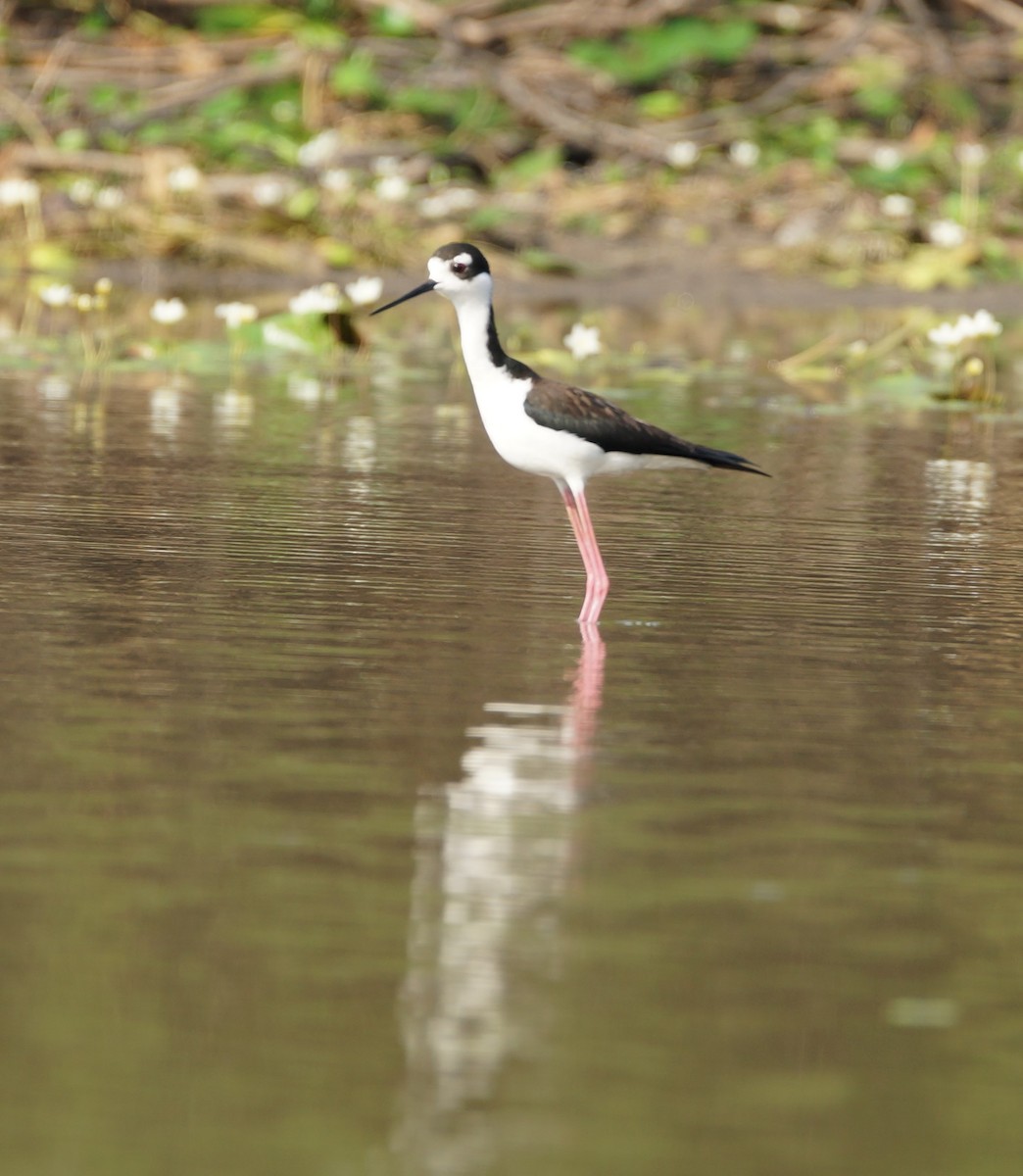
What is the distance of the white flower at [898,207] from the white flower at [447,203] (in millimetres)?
3398

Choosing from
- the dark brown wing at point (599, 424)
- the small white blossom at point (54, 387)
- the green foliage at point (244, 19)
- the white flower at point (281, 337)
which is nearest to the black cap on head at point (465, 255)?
the dark brown wing at point (599, 424)

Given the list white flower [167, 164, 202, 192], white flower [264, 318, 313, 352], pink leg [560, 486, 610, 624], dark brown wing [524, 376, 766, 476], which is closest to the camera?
pink leg [560, 486, 610, 624]

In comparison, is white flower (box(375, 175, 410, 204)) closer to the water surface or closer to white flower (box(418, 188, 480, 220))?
white flower (box(418, 188, 480, 220))

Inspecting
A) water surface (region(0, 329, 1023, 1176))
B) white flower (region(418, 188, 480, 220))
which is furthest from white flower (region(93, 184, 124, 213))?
water surface (region(0, 329, 1023, 1176))

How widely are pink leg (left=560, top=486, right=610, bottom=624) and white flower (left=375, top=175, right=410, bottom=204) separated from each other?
11959mm

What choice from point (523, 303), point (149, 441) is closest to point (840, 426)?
point (149, 441)

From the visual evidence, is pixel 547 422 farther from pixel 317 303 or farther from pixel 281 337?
pixel 281 337

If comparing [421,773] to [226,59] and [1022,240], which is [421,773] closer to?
[1022,240]

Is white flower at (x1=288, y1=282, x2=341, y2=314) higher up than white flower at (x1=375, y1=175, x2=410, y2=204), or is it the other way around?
white flower at (x1=375, y1=175, x2=410, y2=204)

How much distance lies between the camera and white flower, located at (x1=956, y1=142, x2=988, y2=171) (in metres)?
20.8

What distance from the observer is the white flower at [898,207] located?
2098 cm

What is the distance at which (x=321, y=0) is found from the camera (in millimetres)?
23375

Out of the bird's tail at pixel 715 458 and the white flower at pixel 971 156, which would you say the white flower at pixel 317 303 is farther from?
the white flower at pixel 971 156

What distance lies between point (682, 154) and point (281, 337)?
27.6 feet
